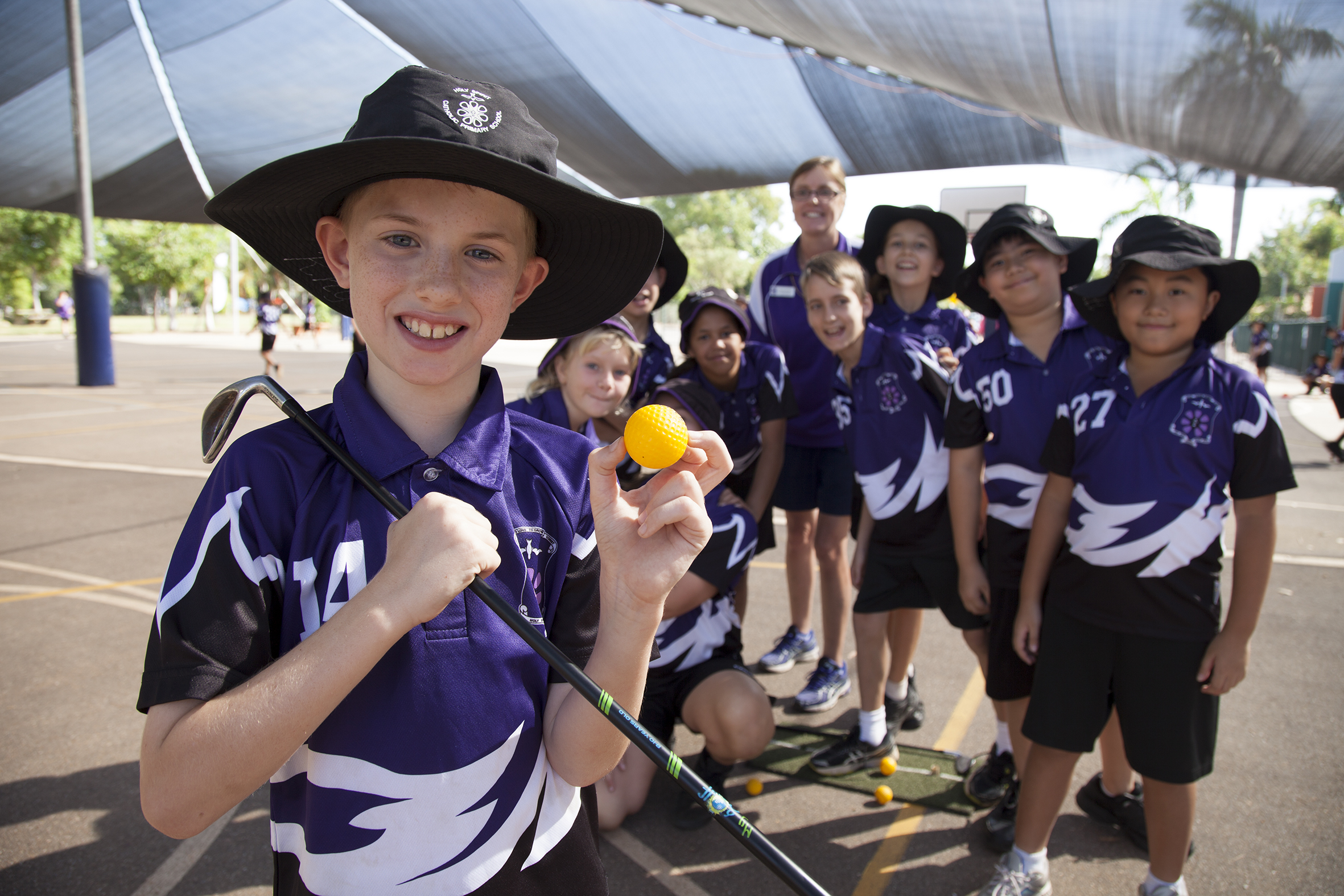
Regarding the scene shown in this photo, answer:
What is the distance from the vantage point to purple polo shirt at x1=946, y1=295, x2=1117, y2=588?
297cm

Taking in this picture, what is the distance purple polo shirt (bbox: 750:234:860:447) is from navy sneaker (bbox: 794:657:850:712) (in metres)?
1.20

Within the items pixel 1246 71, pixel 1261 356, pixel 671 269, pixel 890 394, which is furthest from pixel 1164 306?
pixel 1261 356

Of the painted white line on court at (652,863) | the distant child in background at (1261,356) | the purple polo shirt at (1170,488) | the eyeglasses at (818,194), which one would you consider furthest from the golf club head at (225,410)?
the distant child in background at (1261,356)

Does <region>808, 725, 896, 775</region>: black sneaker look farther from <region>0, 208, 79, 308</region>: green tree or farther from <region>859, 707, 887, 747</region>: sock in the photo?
<region>0, 208, 79, 308</region>: green tree

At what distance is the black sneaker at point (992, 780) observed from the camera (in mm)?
3232

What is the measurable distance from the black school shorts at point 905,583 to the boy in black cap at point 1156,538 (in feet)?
2.22

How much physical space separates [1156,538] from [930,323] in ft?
5.72

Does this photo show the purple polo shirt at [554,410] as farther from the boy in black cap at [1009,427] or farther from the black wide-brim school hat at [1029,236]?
the black wide-brim school hat at [1029,236]

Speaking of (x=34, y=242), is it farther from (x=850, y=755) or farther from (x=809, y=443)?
(x=850, y=755)

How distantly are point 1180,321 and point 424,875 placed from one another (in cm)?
261

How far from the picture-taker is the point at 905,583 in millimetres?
3516

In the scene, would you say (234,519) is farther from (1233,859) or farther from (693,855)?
(1233,859)

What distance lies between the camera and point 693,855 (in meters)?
2.91

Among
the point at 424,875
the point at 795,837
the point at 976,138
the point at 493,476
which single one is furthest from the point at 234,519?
the point at 976,138
